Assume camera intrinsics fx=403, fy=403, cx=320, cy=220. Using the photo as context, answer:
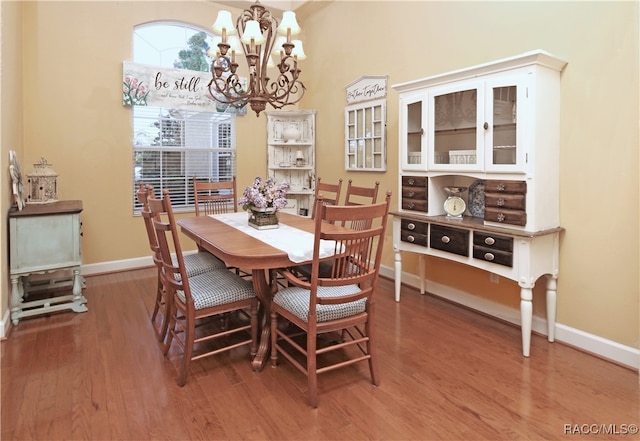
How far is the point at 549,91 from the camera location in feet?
8.73

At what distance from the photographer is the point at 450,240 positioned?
3.06m

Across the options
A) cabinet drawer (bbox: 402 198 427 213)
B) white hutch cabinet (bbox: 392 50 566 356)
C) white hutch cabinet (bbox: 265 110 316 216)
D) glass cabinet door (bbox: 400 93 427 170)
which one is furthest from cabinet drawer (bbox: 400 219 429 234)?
white hutch cabinet (bbox: 265 110 316 216)

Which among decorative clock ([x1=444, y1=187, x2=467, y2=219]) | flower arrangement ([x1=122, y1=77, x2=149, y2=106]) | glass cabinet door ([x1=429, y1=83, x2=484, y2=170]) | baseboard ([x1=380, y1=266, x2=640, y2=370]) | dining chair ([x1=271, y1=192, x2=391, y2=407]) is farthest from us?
flower arrangement ([x1=122, y1=77, x2=149, y2=106])

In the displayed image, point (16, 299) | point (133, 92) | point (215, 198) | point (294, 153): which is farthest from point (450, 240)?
point (133, 92)

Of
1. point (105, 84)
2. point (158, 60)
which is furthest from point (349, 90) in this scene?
point (105, 84)

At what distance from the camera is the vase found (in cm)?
297

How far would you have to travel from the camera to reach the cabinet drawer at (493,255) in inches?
105

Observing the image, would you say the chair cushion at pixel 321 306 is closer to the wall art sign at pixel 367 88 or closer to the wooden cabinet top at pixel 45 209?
the wooden cabinet top at pixel 45 209

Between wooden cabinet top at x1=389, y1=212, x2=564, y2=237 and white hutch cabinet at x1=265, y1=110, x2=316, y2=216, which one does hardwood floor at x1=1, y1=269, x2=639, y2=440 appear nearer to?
wooden cabinet top at x1=389, y1=212, x2=564, y2=237

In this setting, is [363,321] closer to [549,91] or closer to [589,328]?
[589,328]

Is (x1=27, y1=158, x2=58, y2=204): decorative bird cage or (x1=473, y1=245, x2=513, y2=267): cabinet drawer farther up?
(x1=27, y1=158, x2=58, y2=204): decorative bird cage

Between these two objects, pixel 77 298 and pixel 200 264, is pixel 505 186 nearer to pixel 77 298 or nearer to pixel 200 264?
pixel 200 264

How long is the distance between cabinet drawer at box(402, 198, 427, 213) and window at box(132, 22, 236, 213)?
268cm
